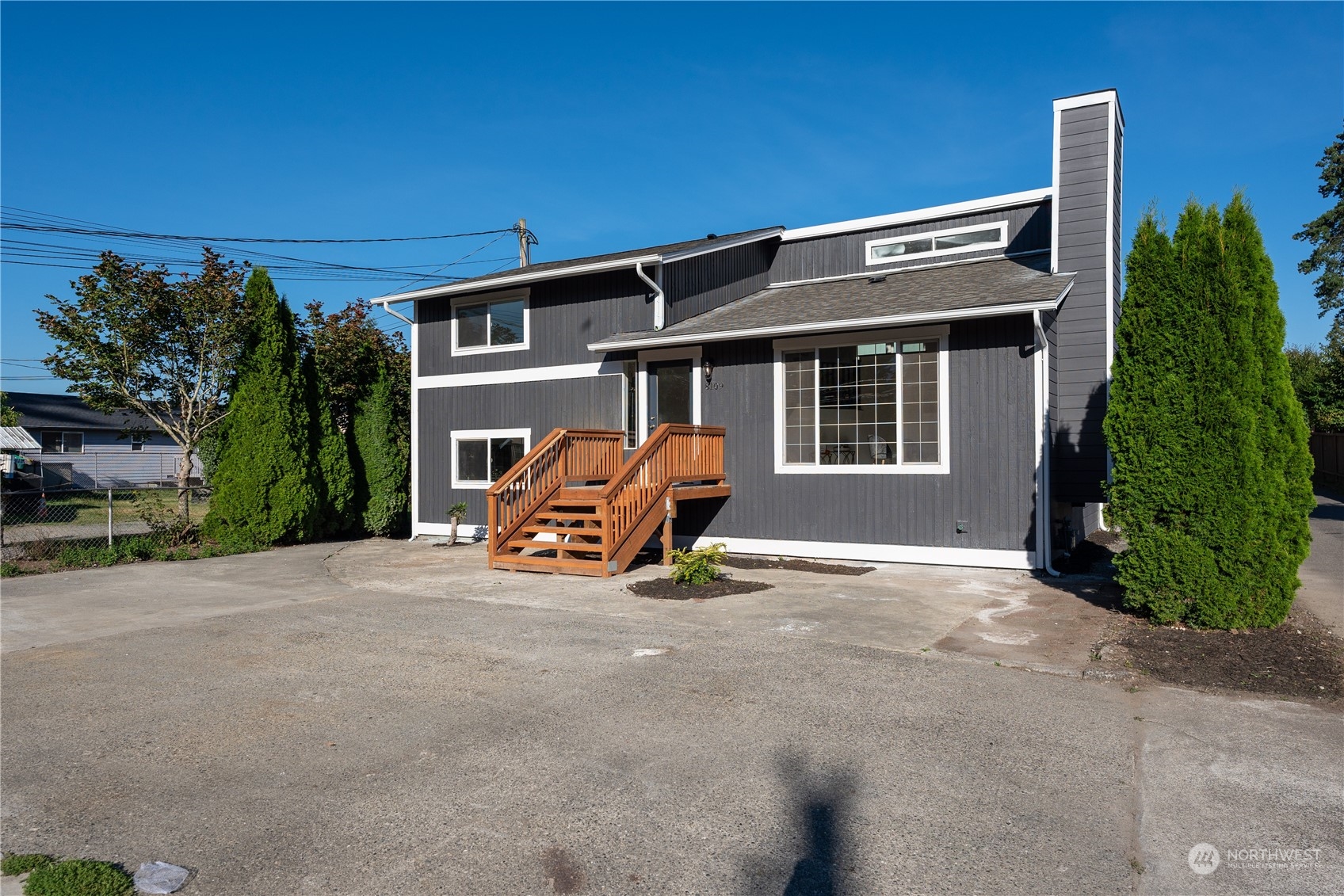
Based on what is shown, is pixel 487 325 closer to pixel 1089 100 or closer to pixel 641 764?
pixel 1089 100

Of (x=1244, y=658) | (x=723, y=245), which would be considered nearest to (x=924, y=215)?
(x=723, y=245)

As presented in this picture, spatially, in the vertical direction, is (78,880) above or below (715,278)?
below

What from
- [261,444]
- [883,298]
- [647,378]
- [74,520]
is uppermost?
[883,298]

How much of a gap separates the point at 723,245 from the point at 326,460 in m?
7.94

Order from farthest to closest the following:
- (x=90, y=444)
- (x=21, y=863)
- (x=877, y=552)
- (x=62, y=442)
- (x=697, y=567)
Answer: (x=90, y=444) < (x=62, y=442) < (x=877, y=552) < (x=697, y=567) < (x=21, y=863)

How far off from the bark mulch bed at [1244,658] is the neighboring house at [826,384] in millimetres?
3477

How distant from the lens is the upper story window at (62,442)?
3319 cm

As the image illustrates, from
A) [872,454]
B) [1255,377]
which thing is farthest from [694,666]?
[872,454]

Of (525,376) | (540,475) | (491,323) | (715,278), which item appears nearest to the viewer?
(540,475)

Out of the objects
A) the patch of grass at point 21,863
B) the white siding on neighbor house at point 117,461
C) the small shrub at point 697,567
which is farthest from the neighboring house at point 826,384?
the white siding on neighbor house at point 117,461

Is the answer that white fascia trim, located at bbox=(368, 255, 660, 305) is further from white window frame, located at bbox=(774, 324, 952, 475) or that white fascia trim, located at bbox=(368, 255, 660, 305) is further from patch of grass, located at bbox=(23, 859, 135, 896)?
patch of grass, located at bbox=(23, 859, 135, 896)

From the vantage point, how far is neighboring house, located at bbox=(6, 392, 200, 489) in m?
32.4

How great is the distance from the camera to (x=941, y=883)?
2.98 m

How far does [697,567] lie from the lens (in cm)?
923
